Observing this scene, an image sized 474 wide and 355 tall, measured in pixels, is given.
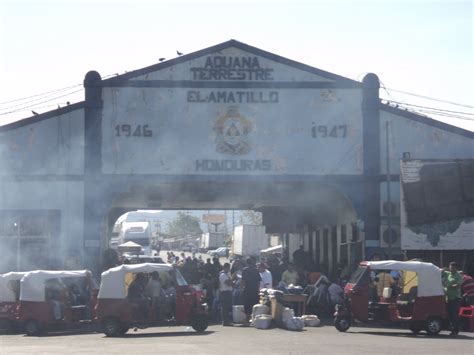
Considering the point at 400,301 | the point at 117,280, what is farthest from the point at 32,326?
the point at 400,301

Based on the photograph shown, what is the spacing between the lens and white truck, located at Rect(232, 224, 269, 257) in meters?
70.6

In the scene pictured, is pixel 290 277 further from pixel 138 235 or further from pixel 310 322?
pixel 138 235

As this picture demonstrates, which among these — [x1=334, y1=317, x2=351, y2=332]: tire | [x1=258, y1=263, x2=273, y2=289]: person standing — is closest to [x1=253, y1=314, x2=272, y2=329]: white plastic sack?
[x1=334, y1=317, x2=351, y2=332]: tire

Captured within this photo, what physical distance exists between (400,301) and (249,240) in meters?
48.1

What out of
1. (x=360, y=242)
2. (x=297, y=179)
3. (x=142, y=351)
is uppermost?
(x=297, y=179)

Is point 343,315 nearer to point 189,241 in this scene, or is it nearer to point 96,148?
point 96,148

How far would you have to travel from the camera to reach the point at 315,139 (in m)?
30.4

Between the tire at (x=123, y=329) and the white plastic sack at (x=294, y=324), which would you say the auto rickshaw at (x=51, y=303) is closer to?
the tire at (x=123, y=329)

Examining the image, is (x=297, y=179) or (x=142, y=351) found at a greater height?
(x=297, y=179)

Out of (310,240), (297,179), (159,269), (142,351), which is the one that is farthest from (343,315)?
(310,240)

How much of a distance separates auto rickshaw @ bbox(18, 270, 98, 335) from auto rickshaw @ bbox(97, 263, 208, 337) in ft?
3.16

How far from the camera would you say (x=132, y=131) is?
30109 mm

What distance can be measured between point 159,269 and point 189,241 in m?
101

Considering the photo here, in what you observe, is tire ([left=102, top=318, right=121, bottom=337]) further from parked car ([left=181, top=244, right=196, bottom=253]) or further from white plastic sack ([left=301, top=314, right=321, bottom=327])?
parked car ([left=181, top=244, right=196, bottom=253])
